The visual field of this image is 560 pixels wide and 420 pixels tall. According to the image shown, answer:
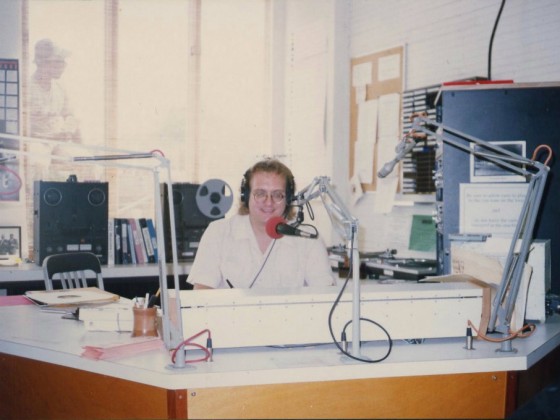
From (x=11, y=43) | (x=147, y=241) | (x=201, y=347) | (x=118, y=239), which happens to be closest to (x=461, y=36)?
(x=147, y=241)

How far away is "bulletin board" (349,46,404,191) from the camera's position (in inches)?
150

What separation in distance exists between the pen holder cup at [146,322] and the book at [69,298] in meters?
0.55

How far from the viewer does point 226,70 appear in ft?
15.3

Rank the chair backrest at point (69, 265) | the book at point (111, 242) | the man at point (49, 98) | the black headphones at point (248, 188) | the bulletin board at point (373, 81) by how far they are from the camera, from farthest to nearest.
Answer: the man at point (49, 98)
the bulletin board at point (373, 81)
the book at point (111, 242)
the chair backrest at point (69, 265)
the black headphones at point (248, 188)

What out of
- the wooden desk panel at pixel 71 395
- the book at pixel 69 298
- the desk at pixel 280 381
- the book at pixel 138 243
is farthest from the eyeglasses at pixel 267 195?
the book at pixel 138 243

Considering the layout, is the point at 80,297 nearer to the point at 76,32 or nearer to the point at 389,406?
the point at 389,406

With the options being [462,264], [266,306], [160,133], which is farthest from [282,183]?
[160,133]

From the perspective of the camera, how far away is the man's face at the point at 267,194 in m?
2.56

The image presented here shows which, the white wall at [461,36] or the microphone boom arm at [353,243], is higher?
the white wall at [461,36]

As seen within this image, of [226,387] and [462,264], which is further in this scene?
[462,264]

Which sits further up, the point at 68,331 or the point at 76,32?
the point at 76,32

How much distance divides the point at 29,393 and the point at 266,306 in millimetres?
751

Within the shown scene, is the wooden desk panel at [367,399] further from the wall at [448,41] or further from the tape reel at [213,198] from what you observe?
the tape reel at [213,198]

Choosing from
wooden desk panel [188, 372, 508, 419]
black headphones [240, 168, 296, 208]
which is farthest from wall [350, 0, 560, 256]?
wooden desk panel [188, 372, 508, 419]
